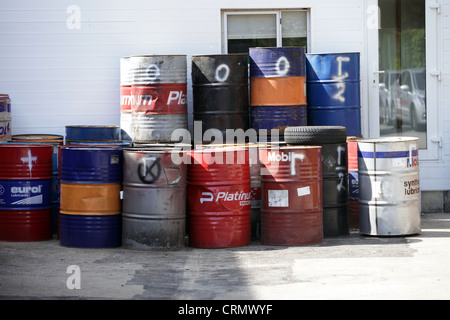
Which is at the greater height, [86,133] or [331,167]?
[86,133]

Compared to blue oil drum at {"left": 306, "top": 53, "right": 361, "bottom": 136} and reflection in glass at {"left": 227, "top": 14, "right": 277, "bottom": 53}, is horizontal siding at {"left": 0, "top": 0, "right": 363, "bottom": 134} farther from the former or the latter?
blue oil drum at {"left": 306, "top": 53, "right": 361, "bottom": 136}

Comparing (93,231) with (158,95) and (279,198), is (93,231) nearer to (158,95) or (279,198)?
(279,198)

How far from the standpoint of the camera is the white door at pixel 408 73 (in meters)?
11.3

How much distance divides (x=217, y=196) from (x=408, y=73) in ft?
15.4

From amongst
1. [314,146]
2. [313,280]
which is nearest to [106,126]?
[314,146]

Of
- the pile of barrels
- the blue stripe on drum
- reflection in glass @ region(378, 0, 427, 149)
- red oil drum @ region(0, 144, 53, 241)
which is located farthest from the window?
red oil drum @ region(0, 144, 53, 241)

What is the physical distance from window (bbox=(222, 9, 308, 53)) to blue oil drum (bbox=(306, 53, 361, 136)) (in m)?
0.96

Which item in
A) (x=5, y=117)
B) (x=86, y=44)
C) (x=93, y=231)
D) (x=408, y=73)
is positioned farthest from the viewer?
(x=408, y=73)

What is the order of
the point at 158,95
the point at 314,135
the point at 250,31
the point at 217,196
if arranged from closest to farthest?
the point at 217,196, the point at 314,135, the point at 158,95, the point at 250,31

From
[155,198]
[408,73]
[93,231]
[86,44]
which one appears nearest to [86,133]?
[86,44]

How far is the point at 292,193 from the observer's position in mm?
8289

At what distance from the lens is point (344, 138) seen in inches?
350

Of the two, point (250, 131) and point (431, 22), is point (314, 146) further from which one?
point (431, 22)

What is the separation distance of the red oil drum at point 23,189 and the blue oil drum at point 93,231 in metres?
0.66
